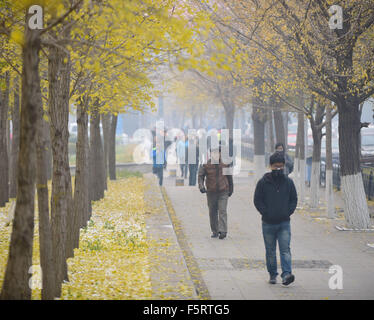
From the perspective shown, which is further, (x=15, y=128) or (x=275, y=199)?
(x=15, y=128)

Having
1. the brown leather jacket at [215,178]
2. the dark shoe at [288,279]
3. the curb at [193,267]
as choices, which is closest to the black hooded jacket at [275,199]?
the dark shoe at [288,279]

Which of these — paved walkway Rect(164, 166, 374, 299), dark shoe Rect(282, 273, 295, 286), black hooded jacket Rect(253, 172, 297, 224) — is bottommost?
paved walkway Rect(164, 166, 374, 299)

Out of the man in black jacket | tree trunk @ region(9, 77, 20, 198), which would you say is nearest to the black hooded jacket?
the man in black jacket

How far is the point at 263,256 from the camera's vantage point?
37.8 feet

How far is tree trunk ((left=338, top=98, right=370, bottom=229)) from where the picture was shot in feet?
48.5

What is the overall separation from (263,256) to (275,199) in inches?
109

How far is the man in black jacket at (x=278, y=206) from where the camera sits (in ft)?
29.5

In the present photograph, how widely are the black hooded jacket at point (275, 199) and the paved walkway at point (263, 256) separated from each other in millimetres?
979

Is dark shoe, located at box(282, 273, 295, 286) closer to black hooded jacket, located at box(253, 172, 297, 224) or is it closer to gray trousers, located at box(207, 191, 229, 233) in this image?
black hooded jacket, located at box(253, 172, 297, 224)

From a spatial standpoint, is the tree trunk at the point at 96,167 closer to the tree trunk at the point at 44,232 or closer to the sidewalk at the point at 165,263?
the sidewalk at the point at 165,263

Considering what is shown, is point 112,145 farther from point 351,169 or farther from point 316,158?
point 351,169

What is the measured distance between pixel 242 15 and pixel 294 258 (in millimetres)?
8335

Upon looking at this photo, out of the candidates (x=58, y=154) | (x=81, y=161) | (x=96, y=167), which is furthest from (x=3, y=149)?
(x=58, y=154)

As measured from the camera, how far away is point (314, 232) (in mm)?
14430
